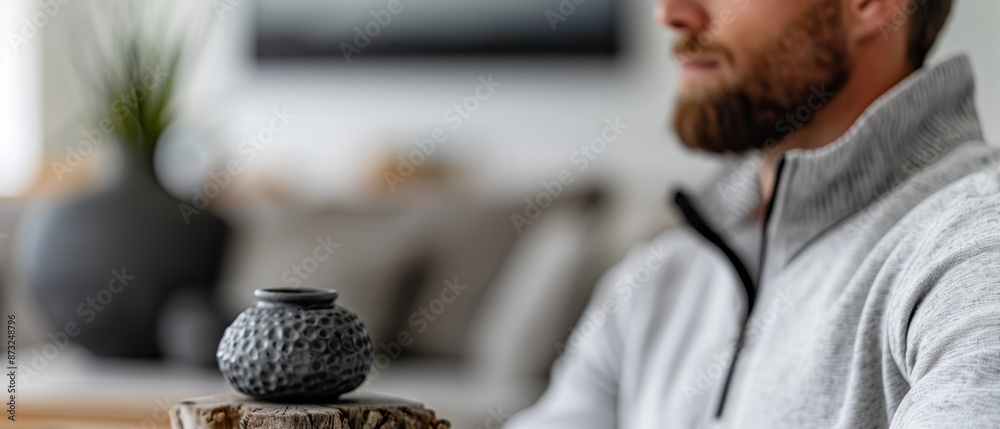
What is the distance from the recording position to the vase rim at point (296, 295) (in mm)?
790

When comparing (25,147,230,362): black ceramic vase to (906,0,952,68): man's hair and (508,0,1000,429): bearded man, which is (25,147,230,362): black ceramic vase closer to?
(508,0,1000,429): bearded man

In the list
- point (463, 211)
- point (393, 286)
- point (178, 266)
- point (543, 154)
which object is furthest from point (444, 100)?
point (178, 266)

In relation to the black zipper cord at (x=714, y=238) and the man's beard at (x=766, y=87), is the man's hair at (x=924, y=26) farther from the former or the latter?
the black zipper cord at (x=714, y=238)

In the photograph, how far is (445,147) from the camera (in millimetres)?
3264

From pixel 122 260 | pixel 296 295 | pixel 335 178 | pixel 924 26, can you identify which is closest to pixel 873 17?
pixel 924 26

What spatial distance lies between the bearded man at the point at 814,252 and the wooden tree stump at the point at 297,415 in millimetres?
342

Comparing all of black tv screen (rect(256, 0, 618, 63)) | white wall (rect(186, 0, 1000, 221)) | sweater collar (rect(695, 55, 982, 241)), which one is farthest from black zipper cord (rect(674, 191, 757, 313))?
black tv screen (rect(256, 0, 618, 63))

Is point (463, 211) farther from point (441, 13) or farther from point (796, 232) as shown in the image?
point (796, 232)

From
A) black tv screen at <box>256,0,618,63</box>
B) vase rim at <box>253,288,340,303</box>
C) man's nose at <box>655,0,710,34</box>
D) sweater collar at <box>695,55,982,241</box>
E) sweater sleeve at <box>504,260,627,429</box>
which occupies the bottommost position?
sweater sleeve at <box>504,260,627,429</box>

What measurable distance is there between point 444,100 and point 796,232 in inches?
91.2

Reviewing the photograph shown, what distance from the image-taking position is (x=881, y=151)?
1.02m

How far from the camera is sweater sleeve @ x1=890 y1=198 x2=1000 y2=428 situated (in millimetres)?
653

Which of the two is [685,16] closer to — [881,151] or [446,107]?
[881,151]

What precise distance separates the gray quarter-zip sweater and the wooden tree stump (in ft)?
1.13
